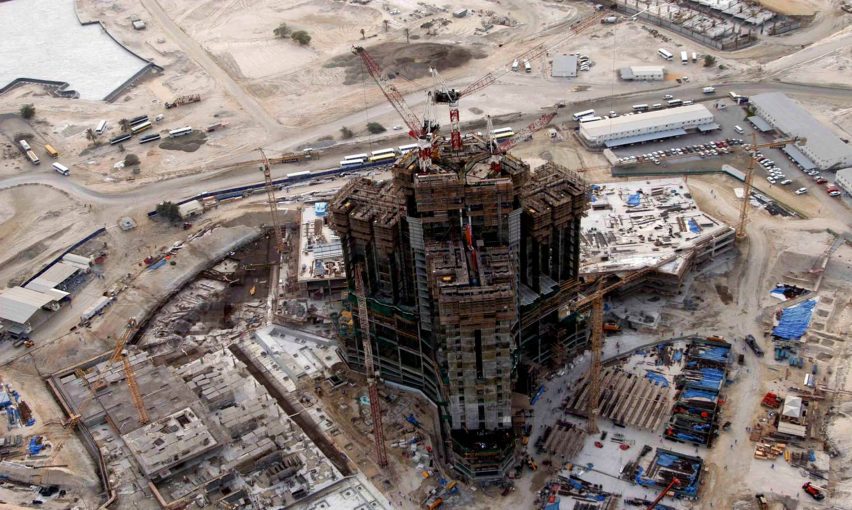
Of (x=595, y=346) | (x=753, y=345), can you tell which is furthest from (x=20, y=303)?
(x=753, y=345)

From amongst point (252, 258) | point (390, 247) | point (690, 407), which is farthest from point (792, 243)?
point (252, 258)

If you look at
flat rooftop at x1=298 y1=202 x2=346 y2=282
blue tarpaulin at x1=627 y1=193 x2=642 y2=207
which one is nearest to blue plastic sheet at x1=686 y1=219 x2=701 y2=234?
blue tarpaulin at x1=627 y1=193 x2=642 y2=207

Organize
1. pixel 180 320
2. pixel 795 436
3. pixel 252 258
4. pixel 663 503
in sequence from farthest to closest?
1. pixel 252 258
2. pixel 180 320
3. pixel 795 436
4. pixel 663 503

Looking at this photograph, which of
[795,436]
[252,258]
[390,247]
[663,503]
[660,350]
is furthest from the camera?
[252,258]

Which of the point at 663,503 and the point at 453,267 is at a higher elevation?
the point at 453,267

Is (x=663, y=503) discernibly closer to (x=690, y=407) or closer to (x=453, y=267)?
(x=690, y=407)

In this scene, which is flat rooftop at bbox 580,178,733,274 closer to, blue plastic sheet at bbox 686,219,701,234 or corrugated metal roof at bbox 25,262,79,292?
blue plastic sheet at bbox 686,219,701,234

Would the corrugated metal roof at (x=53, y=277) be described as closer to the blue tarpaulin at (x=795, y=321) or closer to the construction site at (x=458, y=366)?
the construction site at (x=458, y=366)

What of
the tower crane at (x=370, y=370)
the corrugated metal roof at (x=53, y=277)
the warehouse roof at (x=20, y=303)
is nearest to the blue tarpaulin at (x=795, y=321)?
the tower crane at (x=370, y=370)
